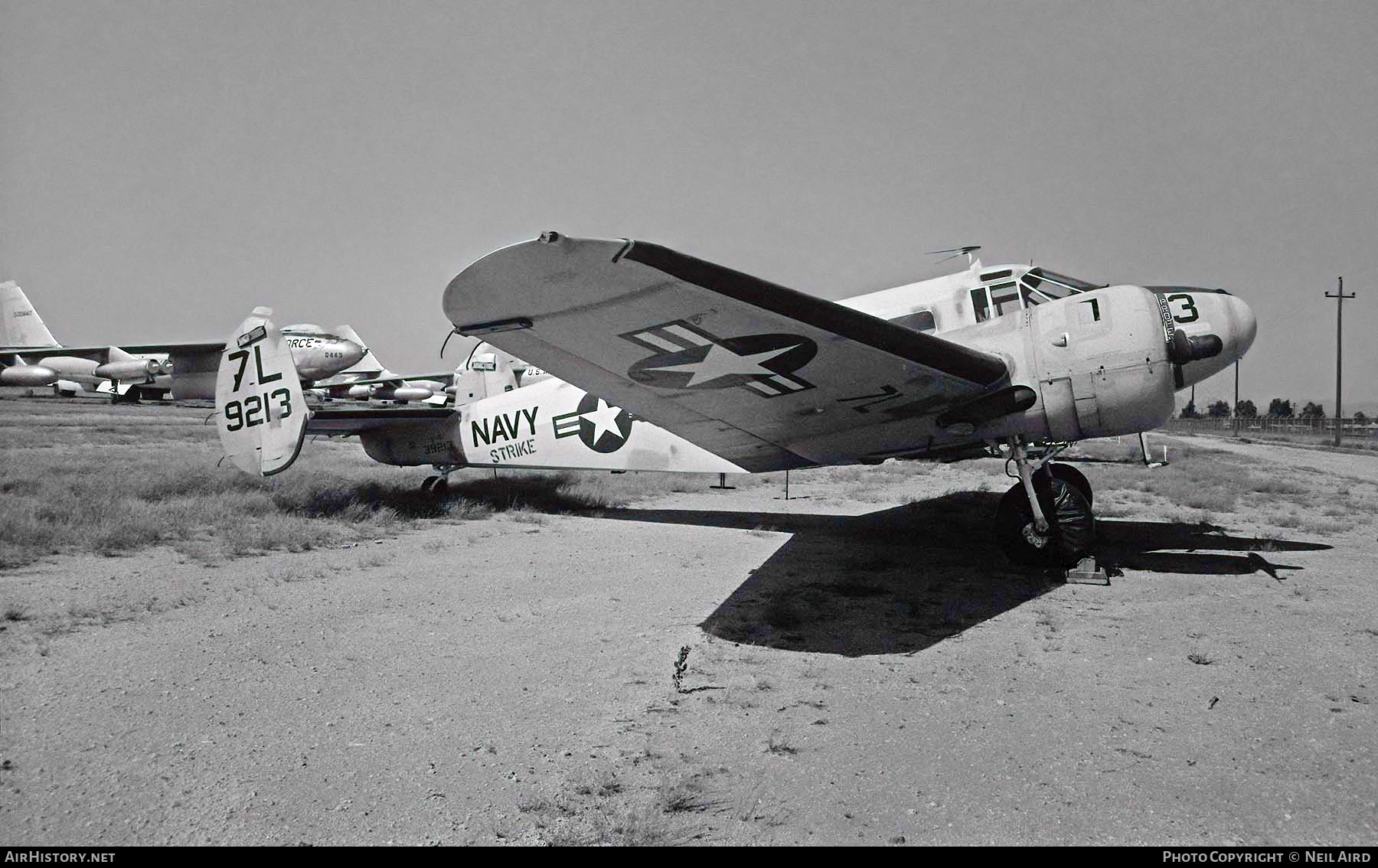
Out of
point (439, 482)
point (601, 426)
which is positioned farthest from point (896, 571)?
point (439, 482)

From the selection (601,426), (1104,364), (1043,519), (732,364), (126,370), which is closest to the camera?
(732,364)

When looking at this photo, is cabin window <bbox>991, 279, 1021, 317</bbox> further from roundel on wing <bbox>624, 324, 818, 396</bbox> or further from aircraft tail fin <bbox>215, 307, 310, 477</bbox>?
aircraft tail fin <bbox>215, 307, 310, 477</bbox>

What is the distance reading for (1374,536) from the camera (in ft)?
29.2

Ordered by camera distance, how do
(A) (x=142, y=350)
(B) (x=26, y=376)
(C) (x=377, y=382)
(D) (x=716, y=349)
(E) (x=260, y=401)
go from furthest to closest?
(C) (x=377, y=382) → (B) (x=26, y=376) → (A) (x=142, y=350) → (E) (x=260, y=401) → (D) (x=716, y=349)

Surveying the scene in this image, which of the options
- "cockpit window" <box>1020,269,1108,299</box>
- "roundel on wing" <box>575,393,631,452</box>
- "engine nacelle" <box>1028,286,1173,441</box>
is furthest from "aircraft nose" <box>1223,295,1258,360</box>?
"roundel on wing" <box>575,393,631,452</box>

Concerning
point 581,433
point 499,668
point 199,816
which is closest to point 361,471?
point 581,433

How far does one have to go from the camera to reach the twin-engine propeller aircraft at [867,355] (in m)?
4.38

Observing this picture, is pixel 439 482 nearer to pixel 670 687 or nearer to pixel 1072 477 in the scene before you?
pixel 670 687

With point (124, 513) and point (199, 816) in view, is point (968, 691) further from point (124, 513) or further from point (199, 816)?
point (124, 513)

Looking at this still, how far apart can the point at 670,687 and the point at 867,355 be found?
9.05ft

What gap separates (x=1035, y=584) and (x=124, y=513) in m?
10.3

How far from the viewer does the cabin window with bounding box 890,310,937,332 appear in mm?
7719

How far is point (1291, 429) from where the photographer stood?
214 ft

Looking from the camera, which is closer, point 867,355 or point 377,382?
point 867,355
